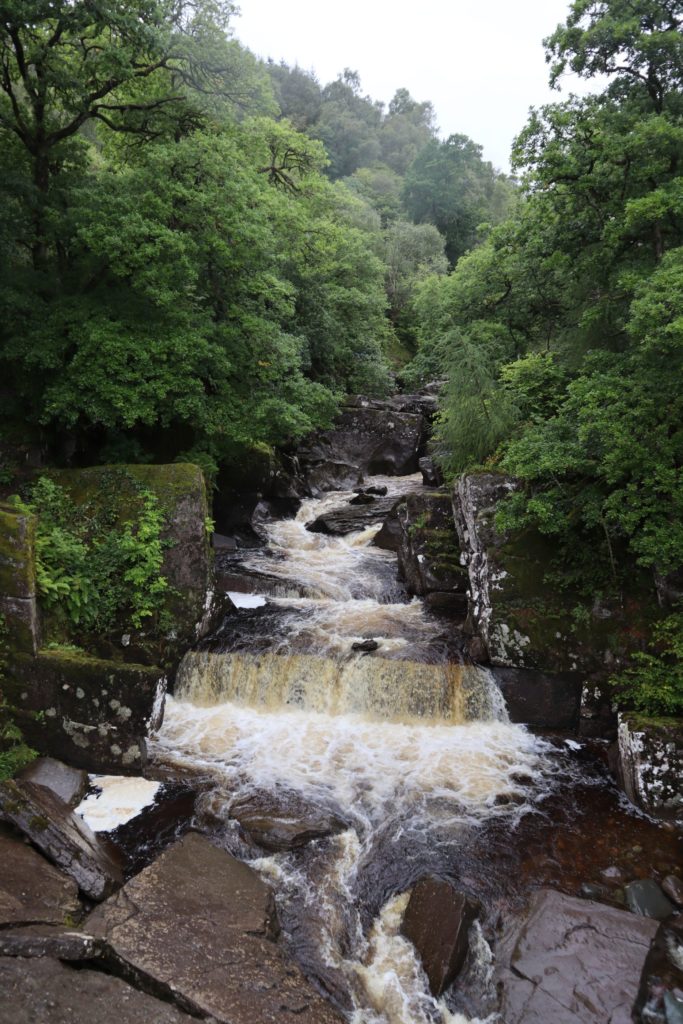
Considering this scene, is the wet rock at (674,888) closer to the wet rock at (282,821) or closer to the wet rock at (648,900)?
the wet rock at (648,900)

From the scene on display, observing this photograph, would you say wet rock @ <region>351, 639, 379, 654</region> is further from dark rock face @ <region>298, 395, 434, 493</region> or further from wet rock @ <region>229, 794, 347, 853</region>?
dark rock face @ <region>298, 395, 434, 493</region>

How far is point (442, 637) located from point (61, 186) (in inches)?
477

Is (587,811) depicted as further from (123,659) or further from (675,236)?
(675,236)

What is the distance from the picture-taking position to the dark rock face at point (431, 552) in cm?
1234

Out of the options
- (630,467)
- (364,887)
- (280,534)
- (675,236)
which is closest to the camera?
(364,887)

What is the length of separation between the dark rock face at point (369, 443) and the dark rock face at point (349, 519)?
403 centimetres

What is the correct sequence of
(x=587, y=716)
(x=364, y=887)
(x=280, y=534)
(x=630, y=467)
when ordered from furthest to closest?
(x=280, y=534) → (x=587, y=716) → (x=630, y=467) → (x=364, y=887)

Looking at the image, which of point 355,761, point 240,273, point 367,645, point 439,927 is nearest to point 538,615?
point 367,645

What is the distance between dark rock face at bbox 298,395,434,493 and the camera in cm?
2275

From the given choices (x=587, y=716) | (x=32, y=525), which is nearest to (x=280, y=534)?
(x=32, y=525)

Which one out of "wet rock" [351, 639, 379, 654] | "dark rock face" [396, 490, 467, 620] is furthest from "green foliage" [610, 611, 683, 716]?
"wet rock" [351, 639, 379, 654]

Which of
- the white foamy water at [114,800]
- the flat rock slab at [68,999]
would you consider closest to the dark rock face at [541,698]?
the white foamy water at [114,800]

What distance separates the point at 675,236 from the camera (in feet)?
34.8

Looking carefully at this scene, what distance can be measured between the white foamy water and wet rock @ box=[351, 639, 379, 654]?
12.7 ft
